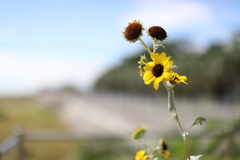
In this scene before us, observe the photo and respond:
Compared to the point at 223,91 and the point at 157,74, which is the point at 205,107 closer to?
the point at 223,91

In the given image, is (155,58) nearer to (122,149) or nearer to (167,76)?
(167,76)

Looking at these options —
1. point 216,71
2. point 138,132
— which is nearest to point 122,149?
point 138,132

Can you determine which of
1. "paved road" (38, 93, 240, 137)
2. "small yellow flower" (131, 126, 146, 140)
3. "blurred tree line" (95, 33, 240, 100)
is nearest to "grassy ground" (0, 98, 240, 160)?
"paved road" (38, 93, 240, 137)

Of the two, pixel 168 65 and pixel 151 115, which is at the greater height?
pixel 151 115

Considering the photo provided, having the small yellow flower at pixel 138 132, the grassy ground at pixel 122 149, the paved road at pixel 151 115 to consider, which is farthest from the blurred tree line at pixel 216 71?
the small yellow flower at pixel 138 132

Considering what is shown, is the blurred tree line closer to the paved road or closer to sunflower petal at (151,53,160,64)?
the paved road

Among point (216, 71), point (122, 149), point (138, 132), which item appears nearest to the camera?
point (138, 132)

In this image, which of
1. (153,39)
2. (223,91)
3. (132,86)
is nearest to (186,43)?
(132,86)
